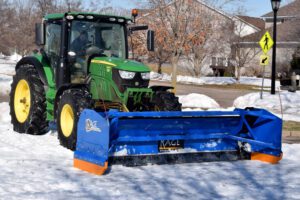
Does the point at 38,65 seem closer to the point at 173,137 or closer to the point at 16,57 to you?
the point at 173,137

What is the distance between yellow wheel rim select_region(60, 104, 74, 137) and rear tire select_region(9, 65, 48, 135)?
4.84ft

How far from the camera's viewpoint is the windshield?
1108 centimetres

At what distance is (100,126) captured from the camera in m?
8.45

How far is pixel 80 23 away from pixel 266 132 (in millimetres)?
4056

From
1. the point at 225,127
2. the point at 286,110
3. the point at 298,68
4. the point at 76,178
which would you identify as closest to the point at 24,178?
the point at 76,178

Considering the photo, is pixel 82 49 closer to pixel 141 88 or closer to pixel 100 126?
pixel 141 88

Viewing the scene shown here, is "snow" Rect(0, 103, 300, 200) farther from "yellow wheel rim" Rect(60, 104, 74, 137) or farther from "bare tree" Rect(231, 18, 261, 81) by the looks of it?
"bare tree" Rect(231, 18, 261, 81)

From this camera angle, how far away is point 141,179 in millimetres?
8133

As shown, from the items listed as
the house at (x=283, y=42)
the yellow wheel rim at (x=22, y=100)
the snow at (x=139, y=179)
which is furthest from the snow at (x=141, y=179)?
the house at (x=283, y=42)

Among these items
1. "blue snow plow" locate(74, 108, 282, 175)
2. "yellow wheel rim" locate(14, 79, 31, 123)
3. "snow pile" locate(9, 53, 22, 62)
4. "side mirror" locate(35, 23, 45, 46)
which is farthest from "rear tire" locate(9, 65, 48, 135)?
"snow pile" locate(9, 53, 22, 62)

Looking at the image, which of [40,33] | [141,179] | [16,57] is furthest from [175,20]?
[16,57]

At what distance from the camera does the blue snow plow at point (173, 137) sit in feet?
28.1

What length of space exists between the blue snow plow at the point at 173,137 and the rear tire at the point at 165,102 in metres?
0.98

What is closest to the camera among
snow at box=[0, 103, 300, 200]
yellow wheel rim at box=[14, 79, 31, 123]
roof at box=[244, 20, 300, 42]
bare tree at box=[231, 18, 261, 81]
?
snow at box=[0, 103, 300, 200]
